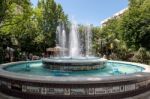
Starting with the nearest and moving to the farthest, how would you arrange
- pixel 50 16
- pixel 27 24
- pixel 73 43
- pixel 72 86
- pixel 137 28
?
pixel 72 86
pixel 73 43
pixel 137 28
pixel 27 24
pixel 50 16

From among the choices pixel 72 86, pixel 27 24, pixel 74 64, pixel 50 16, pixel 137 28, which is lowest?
pixel 72 86

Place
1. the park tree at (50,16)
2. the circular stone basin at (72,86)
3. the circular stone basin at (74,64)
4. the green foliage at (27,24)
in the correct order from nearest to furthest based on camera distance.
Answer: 1. the circular stone basin at (72,86)
2. the circular stone basin at (74,64)
3. the green foliage at (27,24)
4. the park tree at (50,16)

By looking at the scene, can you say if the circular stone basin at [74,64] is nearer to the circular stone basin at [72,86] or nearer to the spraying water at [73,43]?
the circular stone basin at [72,86]

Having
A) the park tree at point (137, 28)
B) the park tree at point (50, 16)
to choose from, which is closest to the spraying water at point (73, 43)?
the park tree at point (137, 28)

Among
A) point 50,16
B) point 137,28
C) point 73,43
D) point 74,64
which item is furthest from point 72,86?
point 50,16

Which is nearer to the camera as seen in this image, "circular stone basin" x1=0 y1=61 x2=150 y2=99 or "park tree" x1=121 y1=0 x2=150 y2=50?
"circular stone basin" x1=0 y1=61 x2=150 y2=99

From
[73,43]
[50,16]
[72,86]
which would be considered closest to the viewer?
[72,86]

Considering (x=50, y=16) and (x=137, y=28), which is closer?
(x=137, y=28)

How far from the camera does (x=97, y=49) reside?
133 feet

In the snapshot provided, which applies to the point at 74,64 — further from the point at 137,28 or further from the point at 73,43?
the point at 137,28

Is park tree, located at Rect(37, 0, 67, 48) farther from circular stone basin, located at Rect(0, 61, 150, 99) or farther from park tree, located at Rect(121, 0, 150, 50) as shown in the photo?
circular stone basin, located at Rect(0, 61, 150, 99)

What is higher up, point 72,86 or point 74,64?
point 74,64

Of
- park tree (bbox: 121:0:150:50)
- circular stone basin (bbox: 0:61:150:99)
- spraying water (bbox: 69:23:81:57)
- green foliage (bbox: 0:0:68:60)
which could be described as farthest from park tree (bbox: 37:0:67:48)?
circular stone basin (bbox: 0:61:150:99)

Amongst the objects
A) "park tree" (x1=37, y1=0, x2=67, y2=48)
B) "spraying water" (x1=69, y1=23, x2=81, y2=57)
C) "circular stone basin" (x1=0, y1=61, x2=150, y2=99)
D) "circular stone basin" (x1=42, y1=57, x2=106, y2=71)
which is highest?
"park tree" (x1=37, y1=0, x2=67, y2=48)
